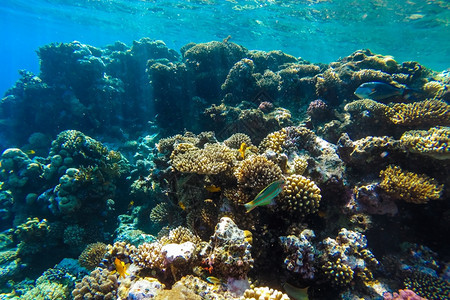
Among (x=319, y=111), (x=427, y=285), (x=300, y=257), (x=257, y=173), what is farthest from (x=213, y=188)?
(x=319, y=111)

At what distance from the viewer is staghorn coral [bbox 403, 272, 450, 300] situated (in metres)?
3.79

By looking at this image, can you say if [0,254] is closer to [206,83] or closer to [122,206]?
[122,206]

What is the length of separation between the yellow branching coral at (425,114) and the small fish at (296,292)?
17.4 ft

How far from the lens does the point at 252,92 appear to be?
32.9 ft

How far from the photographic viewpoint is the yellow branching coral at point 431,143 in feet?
13.6

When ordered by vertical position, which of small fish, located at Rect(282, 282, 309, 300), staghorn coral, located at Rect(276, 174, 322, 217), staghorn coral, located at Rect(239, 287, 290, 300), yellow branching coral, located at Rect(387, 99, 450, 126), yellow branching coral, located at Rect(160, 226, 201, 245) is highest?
yellow branching coral, located at Rect(387, 99, 450, 126)

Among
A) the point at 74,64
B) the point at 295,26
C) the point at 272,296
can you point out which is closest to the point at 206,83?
the point at 74,64

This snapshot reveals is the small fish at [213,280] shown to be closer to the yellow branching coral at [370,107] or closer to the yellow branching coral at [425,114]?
the yellow branching coral at [425,114]

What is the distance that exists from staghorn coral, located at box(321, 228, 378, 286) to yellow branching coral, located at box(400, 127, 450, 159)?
7.46ft

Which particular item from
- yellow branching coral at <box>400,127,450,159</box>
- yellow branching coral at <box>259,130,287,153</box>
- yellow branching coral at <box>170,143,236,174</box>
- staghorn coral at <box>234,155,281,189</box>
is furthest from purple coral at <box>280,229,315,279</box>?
yellow branching coral at <box>400,127,450,159</box>

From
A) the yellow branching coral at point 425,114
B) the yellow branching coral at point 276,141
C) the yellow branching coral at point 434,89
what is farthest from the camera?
the yellow branching coral at point 434,89

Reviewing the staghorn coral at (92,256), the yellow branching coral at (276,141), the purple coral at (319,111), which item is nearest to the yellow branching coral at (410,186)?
the yellow branching coral at (276,141)

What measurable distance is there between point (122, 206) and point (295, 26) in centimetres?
3146

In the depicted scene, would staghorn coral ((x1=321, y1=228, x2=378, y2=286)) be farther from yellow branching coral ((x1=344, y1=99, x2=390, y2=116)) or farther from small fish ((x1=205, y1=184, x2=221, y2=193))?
yellow branching coral ((x1=344, y1=99, x2=390, y2=116))
